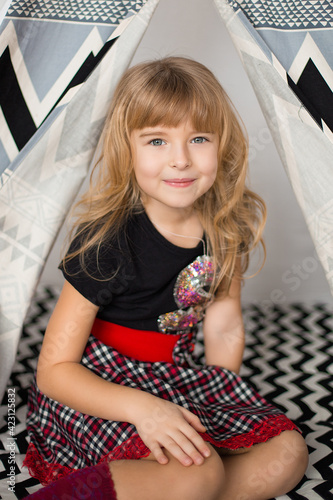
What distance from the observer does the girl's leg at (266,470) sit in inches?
42.1

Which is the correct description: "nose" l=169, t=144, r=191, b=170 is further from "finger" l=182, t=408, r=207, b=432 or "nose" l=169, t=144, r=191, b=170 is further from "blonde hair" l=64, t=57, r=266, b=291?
"finger" l=182, t=408, r=207, b=432

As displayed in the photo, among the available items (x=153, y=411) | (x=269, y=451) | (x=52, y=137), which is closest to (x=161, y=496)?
(x=153, y=411)

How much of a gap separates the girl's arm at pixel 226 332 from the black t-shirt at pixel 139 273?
9 centimetres

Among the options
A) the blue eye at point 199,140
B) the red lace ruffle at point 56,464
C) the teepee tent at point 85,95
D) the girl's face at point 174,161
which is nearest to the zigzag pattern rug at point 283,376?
the red lace ruffle at point 56,464

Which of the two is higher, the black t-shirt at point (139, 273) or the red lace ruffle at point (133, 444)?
the black t-shirt at point (139, 273)

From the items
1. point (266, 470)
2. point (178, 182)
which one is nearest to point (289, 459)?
point (266, 470)

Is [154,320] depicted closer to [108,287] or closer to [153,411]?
[108,287]

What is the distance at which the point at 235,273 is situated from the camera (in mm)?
1325

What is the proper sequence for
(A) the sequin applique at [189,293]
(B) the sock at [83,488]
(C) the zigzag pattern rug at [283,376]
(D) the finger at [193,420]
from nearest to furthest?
(B) the sock at [83,488], (D) the finger at [193,420], (C) the zigzag pattern rug at [283,376], (A) the sequin applique at [189,293]

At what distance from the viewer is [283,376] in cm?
154

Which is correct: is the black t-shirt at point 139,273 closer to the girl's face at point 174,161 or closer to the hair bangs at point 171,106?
the girl's face at point 174,161

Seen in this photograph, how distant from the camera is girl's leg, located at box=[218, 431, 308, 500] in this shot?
1070 mm

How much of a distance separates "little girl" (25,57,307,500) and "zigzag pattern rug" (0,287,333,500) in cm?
5

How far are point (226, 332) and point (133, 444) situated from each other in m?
0.40
